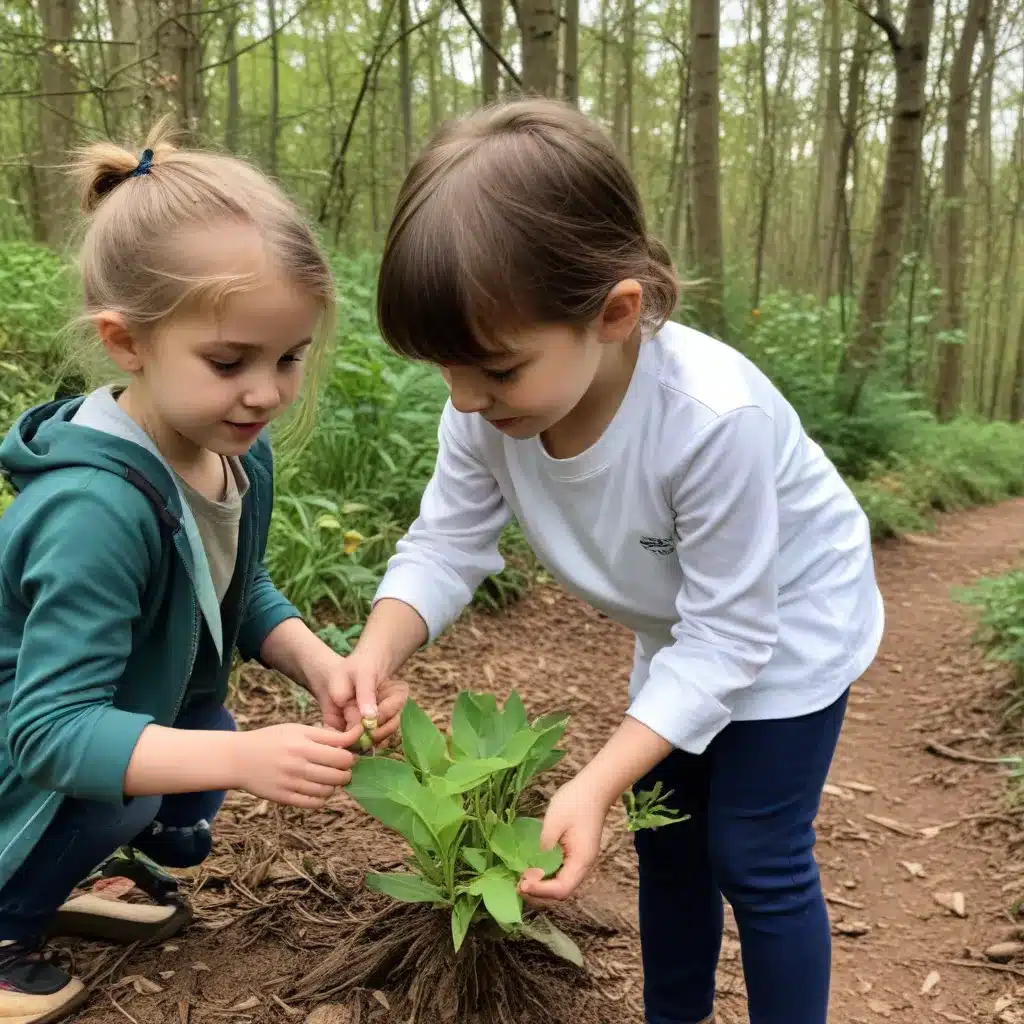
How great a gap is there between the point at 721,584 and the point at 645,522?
0.50 ft

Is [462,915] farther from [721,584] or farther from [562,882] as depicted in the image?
[721,584]

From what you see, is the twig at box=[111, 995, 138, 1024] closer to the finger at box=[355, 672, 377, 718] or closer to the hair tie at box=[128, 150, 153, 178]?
the finger at box=[355, 672, 377, 718]

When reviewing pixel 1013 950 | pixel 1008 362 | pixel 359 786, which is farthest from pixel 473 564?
pixel 1008 362

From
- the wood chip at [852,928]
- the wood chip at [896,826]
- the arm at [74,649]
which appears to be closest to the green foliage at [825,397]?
the wood chip at [896,826]

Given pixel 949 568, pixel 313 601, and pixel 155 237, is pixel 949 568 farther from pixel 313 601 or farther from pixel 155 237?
pixel 155 237

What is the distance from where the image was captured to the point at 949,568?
19.3ft

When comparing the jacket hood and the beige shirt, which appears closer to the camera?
the jacket hood

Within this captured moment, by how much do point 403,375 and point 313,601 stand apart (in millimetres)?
1202

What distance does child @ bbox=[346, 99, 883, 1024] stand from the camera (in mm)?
1215

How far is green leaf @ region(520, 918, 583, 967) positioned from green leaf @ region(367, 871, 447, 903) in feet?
1.13

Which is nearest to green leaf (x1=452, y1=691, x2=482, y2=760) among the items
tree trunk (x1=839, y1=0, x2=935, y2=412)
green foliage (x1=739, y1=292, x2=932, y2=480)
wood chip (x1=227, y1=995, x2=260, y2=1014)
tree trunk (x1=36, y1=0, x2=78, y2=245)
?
wood chip (x1=227, y1=995, x2=260, y2=1014)

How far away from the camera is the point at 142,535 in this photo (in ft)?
4.47

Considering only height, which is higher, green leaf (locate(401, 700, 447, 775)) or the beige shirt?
the beige shirt

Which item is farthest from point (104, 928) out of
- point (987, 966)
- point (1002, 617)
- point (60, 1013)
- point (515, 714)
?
point (1002, 617)
